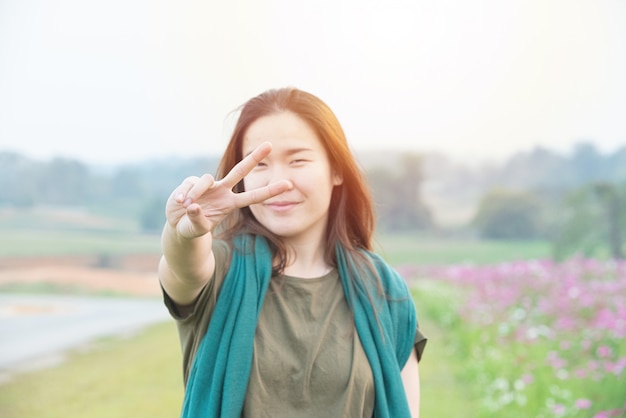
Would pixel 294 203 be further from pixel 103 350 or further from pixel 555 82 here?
pixel 555 82

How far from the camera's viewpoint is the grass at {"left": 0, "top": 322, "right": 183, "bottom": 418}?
7.68ft

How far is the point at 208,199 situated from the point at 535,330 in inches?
73.3

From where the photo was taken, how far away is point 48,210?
2.67 metres

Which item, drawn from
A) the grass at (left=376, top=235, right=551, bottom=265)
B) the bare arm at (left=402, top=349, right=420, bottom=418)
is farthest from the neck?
the grass at (left=376, top=235, right=551, bottom=265)

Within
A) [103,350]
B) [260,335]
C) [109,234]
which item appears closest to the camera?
[260,335]

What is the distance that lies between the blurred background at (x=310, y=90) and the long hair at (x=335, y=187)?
1296mm

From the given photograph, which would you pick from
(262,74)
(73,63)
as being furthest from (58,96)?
(262,74)

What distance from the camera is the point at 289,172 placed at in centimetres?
109

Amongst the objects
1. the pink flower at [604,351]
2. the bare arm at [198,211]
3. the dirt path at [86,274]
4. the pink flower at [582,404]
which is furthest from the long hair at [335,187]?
the dirt path at [86,274]

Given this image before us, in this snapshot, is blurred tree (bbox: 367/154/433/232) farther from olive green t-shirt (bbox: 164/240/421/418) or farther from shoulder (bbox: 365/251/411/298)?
olive green t-shirt (bbox: 164/240/421/418)

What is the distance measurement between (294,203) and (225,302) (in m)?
0.19

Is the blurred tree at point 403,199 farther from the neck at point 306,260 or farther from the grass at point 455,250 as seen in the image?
the neck at point 306,260

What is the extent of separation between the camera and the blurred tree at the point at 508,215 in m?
2.75

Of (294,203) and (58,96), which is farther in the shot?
(58,96)
